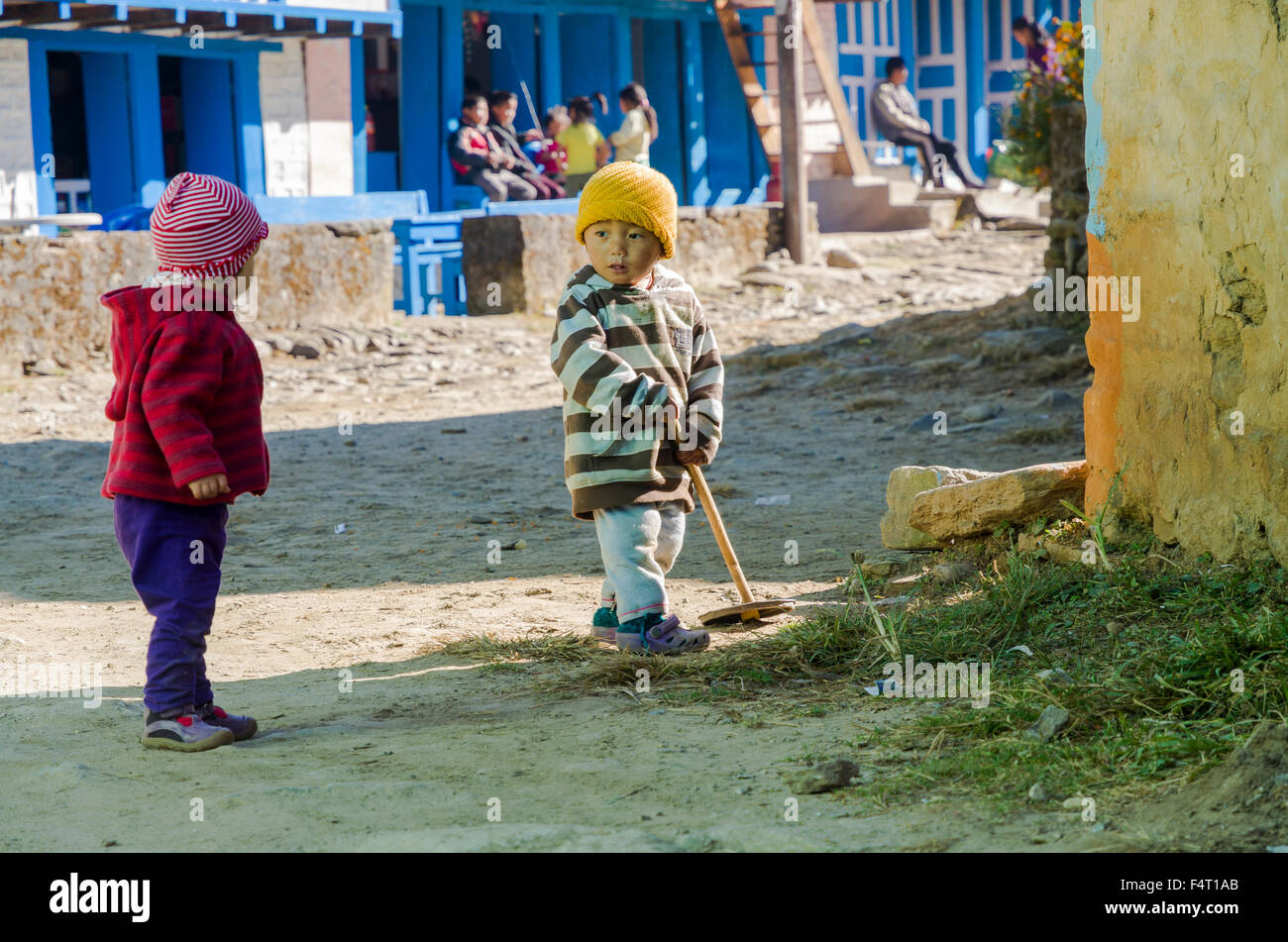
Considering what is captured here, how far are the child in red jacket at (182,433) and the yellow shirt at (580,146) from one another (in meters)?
11.2

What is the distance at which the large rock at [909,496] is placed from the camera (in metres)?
4.64

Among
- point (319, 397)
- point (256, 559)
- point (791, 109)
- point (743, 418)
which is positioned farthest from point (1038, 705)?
point (791, 109)

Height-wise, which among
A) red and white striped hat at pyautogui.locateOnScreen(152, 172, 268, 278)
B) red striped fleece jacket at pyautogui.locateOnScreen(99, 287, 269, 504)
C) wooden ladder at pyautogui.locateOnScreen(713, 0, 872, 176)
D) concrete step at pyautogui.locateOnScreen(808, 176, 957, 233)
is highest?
wooden ladder at pyautogui.locateOnScreen(713, 0, 872, 176)

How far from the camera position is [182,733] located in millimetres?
3217

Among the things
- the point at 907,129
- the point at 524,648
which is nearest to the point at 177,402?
the point at 524,648

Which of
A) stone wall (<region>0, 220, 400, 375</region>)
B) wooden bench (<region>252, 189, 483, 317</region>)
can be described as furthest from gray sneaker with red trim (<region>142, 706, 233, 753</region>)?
wooden bench (<region>252, 189, 483, 317</region>)

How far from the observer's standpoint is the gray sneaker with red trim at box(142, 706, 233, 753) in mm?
3207

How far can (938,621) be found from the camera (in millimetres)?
3824

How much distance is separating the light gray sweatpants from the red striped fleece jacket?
1.02 m

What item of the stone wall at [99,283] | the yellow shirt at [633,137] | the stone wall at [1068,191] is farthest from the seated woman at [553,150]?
the stone wall at [1068,191]

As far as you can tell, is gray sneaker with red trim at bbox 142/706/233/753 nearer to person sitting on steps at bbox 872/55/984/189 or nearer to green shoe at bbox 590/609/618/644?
green shoe at bbox 590/609/618/644

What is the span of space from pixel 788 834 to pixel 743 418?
632 centimetres

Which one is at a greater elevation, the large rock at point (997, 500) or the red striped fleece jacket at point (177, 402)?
the red striped fleece jacket at point (177, 402)

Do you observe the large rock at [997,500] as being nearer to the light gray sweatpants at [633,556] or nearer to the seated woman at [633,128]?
the light gray sweatpants at [633,556]
